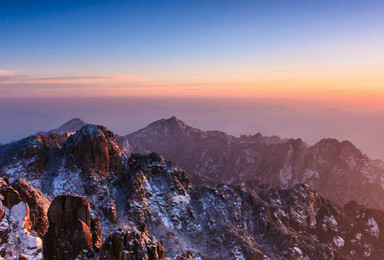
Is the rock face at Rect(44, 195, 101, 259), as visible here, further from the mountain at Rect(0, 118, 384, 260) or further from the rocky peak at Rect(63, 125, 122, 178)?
the rocky peak at Rect(63, 125, 122, 178)

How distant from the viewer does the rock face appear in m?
57.9

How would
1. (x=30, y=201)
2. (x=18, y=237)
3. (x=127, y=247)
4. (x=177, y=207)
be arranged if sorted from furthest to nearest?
(x=177, y=207), (x=30, y=201), (x=127, y=247), (x=18, y=237)

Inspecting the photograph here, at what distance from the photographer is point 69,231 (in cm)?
5922

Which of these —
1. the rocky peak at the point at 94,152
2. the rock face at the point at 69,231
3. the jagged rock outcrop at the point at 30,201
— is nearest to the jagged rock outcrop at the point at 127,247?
the rock face at the point at 69,231

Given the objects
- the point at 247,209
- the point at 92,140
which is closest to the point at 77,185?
the point at 92,140

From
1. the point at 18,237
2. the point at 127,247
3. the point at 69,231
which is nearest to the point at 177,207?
the point at 69,231

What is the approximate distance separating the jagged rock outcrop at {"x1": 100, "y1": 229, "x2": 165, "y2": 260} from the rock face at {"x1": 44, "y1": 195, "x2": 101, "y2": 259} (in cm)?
712

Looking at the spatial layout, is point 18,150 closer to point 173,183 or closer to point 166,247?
point 173,183

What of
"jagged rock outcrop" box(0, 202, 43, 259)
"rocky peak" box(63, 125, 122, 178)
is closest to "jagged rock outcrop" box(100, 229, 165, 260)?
"jagged rock outcrop" box(0, 202, 43, 259)

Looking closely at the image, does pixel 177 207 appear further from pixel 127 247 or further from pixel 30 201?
pixel 127 247

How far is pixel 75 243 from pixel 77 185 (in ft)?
184

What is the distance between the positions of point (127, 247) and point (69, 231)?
556 inches

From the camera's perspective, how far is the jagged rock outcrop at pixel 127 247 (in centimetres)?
5353

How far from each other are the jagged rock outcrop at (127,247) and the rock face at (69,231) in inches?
280
